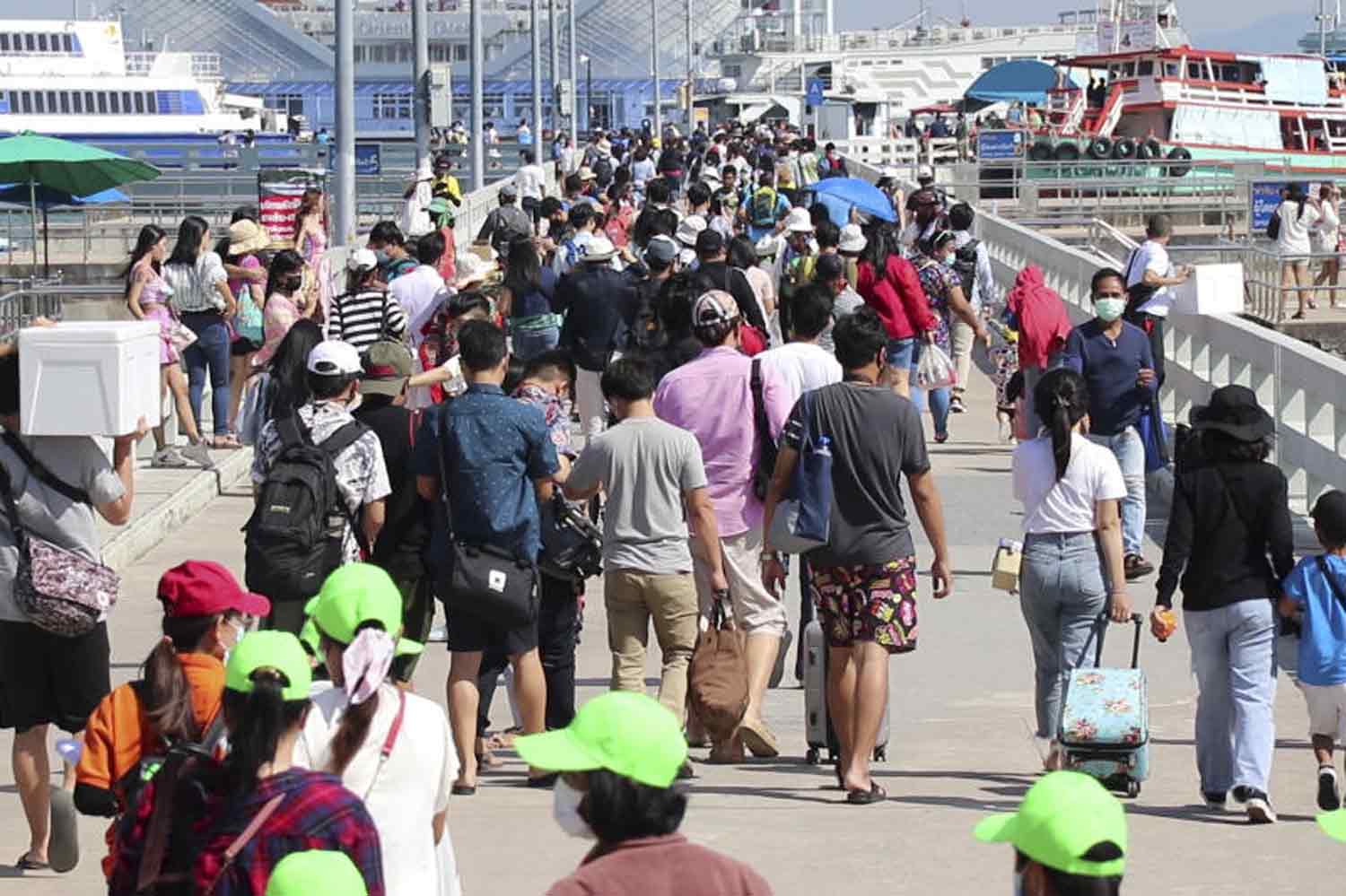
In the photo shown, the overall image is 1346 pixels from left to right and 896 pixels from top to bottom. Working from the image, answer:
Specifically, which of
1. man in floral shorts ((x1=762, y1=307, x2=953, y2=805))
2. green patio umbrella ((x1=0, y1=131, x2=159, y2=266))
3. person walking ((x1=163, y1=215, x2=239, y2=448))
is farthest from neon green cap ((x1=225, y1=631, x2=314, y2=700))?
green patio umbrella ((x1=0, y1=131, x2=159, y2=266))

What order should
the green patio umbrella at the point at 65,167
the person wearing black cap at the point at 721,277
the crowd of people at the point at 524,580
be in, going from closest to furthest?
1. the crowd of people at the point at 524,580
2. the person wearing black cap at the point at 721,277
3. the green patio umbrella at the point at 65,167

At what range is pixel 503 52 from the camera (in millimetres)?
173875

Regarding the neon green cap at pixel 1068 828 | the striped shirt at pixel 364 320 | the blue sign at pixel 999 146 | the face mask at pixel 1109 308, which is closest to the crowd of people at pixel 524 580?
the neon green cap at pixel 1068 828

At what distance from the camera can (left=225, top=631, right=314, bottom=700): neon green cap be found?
5.18 m

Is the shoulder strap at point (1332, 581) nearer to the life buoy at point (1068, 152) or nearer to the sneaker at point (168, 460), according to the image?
the sneaker at point (168, 460)

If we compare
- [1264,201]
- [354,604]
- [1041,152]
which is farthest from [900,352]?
[1041,152]

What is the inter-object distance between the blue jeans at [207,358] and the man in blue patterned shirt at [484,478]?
8729 millimetres

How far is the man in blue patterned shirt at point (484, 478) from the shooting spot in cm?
898

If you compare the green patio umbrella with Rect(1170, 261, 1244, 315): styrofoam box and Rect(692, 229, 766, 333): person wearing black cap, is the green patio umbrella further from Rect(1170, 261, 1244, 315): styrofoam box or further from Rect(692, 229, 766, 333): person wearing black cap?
Rect(692, 229, 766, 333): person wearing black cap

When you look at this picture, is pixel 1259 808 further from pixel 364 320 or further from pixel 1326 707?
pixel 364 320

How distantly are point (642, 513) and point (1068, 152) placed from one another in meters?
56.4

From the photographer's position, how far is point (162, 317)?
1716cm

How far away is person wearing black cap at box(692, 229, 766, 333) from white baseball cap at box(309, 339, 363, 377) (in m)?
4.95

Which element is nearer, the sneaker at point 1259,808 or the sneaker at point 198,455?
the sneaker at point 1259,808
